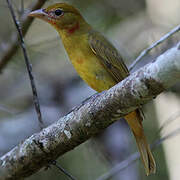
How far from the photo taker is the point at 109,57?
376 centimetres

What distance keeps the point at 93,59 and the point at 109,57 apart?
198 mm

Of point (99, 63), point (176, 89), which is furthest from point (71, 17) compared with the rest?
point (176, 89)

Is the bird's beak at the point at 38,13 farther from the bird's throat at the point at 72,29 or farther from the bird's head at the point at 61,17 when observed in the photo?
the bird's throat at the point at 72,29

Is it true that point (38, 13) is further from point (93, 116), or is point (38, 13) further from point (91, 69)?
point (93, 116)

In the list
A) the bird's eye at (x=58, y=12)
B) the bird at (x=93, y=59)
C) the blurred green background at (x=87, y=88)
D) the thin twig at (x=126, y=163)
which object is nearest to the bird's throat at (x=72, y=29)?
the bird at (x=93, y=59)

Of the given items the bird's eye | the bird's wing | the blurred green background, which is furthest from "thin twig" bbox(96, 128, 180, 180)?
the bird's eye

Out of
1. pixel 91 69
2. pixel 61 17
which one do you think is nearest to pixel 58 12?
pixel 61 17

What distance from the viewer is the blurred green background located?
486cm

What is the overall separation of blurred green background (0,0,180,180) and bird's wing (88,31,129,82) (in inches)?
37.7

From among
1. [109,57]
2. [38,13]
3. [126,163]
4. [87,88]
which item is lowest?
[87,88]

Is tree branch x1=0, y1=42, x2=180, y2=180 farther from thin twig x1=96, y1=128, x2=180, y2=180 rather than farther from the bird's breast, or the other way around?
thin twig x1=96, y1=128, x2=180, y2=180

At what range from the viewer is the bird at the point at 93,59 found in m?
3.54

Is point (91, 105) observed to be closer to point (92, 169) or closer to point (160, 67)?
point (160, 67)

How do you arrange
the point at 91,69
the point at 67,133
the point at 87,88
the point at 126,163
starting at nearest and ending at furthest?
the point at 67,133
the point at 91,69
the point at 126,163
the point at 87,88
